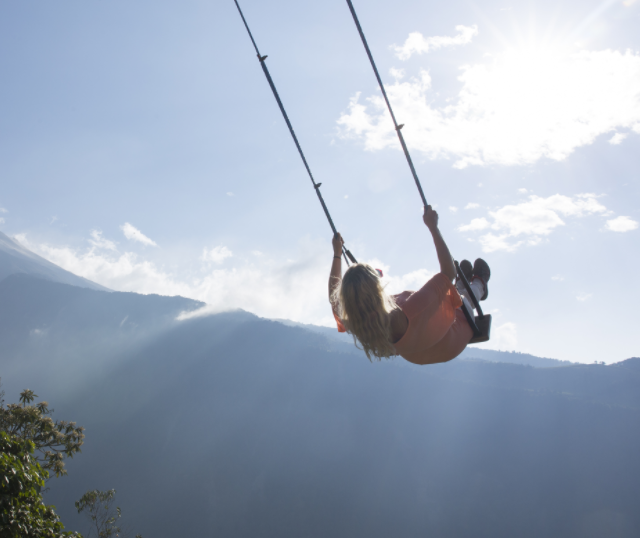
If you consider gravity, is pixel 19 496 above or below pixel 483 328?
below

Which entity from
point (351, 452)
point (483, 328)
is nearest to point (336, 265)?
point (483, 328)

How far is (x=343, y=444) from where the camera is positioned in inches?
5320

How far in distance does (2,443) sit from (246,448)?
5916 inches

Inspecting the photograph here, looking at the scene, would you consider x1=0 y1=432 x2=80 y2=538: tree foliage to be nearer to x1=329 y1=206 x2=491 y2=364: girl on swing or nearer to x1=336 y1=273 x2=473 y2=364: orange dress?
x1=329 y1=206 x2=491 y2=364: girl on swing

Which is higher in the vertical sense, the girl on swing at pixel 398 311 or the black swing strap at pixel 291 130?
the black swing strap at pixel 291 130

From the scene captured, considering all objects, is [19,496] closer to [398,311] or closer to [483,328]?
[398,311]

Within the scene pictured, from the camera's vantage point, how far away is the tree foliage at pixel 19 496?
9.65 feet

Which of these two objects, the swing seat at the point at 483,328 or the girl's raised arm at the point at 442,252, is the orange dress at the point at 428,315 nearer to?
the girl's raised arm at the point at 442,252

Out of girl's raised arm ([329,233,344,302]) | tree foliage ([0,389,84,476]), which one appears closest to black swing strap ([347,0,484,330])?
girl's raised arm ([329,233,344,302])

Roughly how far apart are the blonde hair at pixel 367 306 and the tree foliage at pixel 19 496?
2.87 m

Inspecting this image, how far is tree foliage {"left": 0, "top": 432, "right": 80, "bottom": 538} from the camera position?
2941mm

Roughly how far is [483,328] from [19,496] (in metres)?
3.87

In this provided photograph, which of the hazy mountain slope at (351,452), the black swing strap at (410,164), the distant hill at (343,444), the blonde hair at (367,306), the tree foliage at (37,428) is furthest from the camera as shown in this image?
the distant hill at (343,444)

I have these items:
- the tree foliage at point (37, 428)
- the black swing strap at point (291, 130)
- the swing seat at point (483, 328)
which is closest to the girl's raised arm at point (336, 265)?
the black swing strap at point (291, 130)
